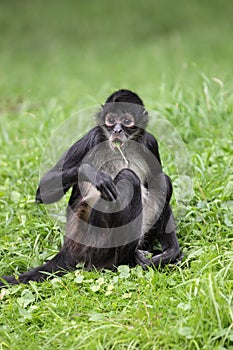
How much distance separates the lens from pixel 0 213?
4617mm

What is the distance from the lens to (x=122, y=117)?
3.78m

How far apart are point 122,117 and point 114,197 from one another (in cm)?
54

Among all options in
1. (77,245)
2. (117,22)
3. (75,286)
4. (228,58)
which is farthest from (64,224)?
(117,22)

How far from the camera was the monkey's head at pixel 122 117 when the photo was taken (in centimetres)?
373

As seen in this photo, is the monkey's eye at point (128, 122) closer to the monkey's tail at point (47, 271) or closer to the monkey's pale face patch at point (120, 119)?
the monkey's pale face patch at point (120, 119)

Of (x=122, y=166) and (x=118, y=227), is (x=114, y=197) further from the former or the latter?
(x=122, y=166)

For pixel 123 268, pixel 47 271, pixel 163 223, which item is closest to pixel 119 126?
pixel 163 223

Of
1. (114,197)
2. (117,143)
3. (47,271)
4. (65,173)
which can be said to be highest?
(117,143)

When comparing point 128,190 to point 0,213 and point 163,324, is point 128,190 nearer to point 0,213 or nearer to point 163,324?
point 163,324

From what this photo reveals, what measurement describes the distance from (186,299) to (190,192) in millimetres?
1370

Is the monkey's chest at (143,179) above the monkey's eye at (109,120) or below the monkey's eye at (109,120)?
below

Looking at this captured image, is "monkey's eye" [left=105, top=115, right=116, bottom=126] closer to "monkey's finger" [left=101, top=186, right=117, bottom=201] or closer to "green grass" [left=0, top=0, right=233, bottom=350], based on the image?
"monkey's finger" [left=101, top=186, right=117, bottom=201]

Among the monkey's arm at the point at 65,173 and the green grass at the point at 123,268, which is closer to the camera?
the green grass at the point at 123,268

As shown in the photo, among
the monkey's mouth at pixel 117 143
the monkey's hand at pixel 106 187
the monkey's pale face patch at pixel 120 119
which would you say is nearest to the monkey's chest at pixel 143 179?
the monkey's mouth at pixel 117 143
